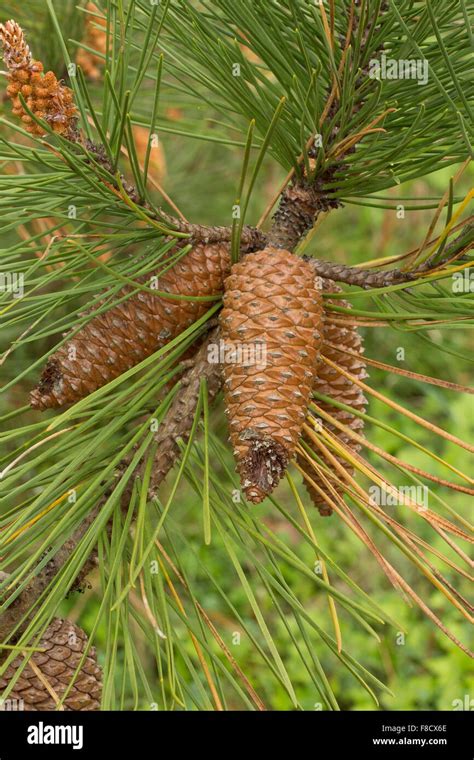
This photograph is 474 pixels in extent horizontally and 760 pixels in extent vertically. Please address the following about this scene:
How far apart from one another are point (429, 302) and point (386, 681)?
1286 millimetres

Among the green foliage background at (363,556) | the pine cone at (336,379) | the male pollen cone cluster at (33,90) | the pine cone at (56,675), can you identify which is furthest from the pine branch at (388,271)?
the green foliage background at (363,556)

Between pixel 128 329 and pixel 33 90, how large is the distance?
162 millimetres

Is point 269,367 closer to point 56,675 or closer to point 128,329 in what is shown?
point 128,329

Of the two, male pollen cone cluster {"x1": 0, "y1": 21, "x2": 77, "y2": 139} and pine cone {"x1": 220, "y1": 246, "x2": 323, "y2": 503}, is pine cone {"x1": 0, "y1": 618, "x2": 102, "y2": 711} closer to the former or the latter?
pine cone {"x1": 220, "y1": 246, "x2": 323, "y2": 503}

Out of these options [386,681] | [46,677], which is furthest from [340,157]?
[386,681]

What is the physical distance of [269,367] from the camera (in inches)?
18.0

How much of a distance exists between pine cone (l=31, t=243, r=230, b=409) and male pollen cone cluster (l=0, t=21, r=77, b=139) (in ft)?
0.40

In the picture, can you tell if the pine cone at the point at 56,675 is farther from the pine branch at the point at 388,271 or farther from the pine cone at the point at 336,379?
the pine branch at the point at 388,271

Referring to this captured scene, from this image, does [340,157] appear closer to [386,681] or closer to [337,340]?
[337,340]

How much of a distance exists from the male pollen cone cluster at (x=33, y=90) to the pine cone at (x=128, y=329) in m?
0.12

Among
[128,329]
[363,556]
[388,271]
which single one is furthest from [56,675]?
[363,556]

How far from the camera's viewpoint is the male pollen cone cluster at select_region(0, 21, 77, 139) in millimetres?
412

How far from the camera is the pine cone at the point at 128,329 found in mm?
521
